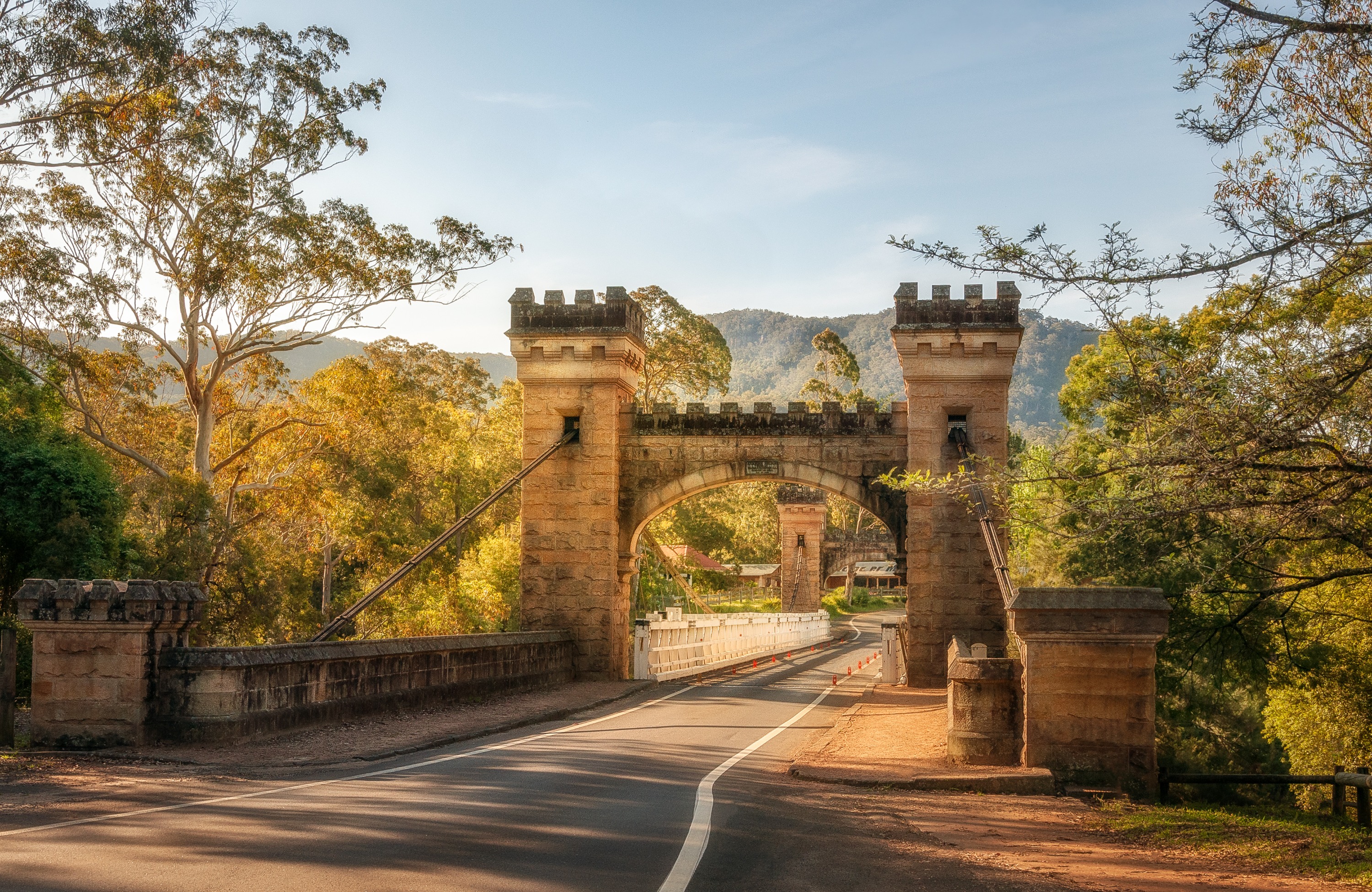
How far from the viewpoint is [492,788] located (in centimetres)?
779

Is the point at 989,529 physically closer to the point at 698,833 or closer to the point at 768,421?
the point at 768,421

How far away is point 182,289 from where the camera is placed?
79.0ft

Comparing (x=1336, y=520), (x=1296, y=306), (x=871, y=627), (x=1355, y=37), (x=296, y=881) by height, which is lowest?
(x=871, y=627)

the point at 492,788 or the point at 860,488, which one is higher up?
the point at 860,488

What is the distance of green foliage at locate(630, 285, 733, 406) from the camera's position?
4197 centimetres

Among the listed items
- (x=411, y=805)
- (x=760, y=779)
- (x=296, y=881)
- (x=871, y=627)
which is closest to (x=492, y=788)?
(x=411, y=805)

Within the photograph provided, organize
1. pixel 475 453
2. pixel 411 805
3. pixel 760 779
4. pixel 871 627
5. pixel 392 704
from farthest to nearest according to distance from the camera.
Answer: pixel 871 627 < pixel 475 453 < pixel 392 704 < pixel 760 779 < pixel 411 805

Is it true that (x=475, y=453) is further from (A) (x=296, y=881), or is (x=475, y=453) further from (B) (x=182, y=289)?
(A) (x=296, y=881)

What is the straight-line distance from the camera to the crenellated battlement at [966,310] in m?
19.2

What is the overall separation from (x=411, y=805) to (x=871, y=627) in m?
49.0

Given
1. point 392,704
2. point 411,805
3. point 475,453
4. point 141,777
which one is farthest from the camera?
point 475,453

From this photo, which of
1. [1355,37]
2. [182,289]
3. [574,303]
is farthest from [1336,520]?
[182,289]

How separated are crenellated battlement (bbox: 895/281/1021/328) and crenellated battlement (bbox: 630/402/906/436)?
151cm

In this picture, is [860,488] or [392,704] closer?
[392,704]
